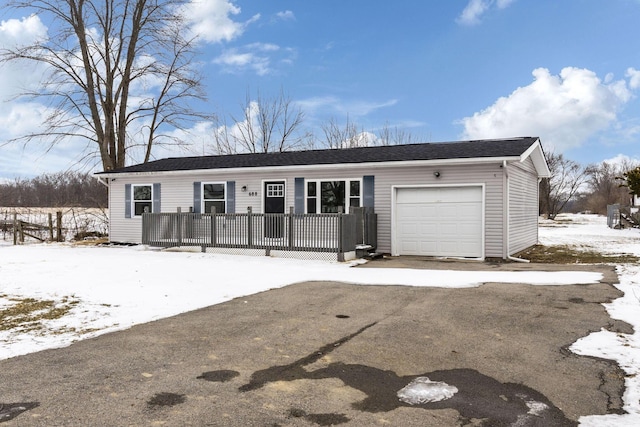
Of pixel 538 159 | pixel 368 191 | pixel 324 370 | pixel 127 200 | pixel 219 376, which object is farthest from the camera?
pixel 127 200

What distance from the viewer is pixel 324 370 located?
3.92 m

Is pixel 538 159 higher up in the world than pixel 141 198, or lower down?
higher up

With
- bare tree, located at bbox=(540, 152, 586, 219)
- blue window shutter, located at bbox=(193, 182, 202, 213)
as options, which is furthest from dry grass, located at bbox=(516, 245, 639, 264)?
bare tree, located at bbox=(540, 152, 586, 219)

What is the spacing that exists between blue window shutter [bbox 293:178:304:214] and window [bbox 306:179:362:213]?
0.61 feet

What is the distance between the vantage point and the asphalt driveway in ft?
10.1

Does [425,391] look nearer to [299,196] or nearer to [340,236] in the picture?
[340,236]

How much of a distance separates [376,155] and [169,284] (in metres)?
8.03

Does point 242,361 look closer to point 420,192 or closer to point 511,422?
point 511,422

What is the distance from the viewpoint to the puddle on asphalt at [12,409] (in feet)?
9.82

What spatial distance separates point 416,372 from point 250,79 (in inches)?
1165

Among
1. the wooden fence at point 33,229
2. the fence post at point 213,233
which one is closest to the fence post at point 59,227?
the wooden fence at point 33,229

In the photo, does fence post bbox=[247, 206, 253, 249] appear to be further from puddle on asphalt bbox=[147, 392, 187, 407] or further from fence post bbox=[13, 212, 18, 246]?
fence post bbox=[13, 212, 18, 246]

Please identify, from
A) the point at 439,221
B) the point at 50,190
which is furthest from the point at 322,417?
the point at 50,190

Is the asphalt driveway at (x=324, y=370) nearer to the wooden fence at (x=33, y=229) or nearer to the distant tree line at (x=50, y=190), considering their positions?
the wooden fence at (x=33, y=229)
